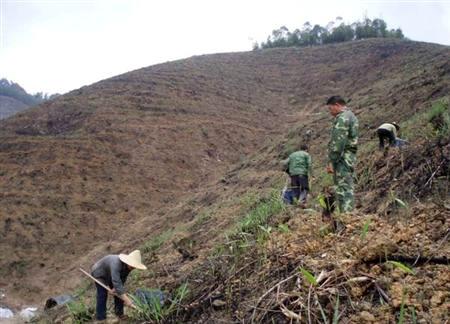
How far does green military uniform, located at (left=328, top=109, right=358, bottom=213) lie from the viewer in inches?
186

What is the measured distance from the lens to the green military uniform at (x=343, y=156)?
186 inches

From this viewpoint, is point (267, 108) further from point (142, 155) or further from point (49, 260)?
point (49, 260)

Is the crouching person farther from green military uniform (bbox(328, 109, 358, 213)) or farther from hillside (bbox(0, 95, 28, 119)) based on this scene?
hillside (bbox(0, 95, 28, 119))

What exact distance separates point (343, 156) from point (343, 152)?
39 millimetres

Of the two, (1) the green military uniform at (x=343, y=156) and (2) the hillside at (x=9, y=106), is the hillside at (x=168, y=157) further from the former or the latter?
(2) the hillside at (x=9, y=106)

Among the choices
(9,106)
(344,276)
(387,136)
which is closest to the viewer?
(344,276)

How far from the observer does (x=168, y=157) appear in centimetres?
1888

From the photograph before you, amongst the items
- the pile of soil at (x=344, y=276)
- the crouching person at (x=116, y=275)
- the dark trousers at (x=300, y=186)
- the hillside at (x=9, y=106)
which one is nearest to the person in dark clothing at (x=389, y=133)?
the dark trousers at (x=300, y=186)

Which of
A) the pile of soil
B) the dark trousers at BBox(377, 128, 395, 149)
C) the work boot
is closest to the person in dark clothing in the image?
the dark trousers at BBox(377, 128, 395, 149)

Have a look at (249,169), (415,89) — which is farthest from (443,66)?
(249,169)

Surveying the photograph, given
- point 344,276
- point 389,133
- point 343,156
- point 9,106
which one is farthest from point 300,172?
point 9,106

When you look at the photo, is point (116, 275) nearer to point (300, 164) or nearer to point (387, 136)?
point (300, 164)

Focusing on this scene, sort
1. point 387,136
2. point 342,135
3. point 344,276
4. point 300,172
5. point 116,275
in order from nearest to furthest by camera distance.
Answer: point 344,276 < point 342,135 < point 116,275 < point 300,172 < point 387,136

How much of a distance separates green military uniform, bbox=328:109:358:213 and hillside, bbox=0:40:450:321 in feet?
1.11
